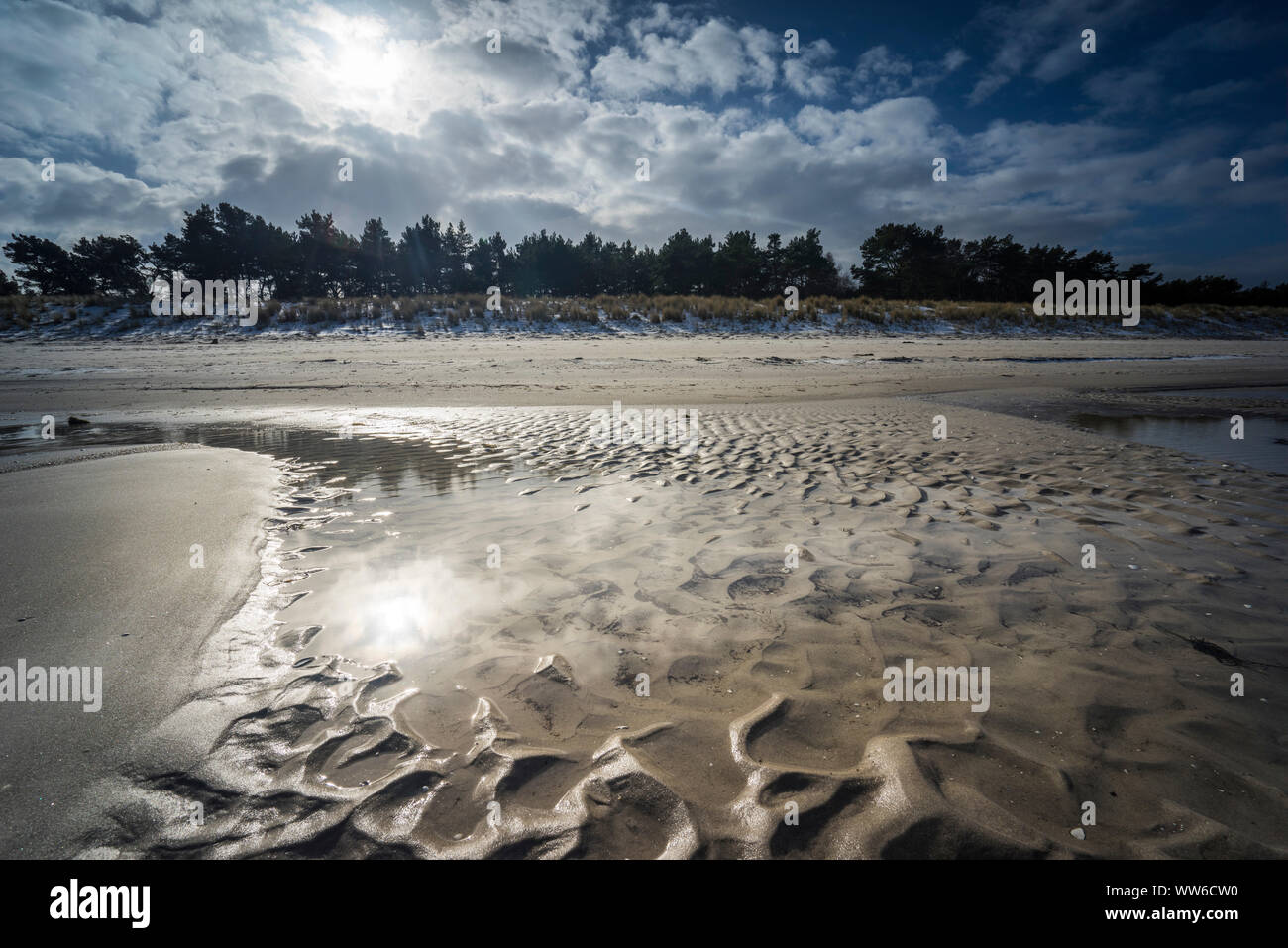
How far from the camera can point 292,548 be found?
4.09 metres

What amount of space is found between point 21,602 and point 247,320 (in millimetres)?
27338

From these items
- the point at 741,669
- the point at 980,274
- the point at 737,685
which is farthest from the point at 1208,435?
the point at 980,274

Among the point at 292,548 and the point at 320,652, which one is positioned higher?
the point at 292,548

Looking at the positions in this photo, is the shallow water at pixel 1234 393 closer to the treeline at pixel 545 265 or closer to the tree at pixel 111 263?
the treeline at pixel 545 265

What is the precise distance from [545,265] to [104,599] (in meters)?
57.2

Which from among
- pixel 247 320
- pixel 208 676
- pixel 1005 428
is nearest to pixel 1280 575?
pixel 1005 428

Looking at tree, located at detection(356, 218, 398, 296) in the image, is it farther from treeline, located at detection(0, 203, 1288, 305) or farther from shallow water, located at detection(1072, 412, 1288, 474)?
shallow water, located at detection(1072, 412, 1288, 474)

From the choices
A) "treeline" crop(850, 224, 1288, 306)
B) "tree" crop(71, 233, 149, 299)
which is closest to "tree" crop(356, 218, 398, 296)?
"tree" crop(71, 233, 149, 299)

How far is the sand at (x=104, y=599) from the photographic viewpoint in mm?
1877

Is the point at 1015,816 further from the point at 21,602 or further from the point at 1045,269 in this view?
the point at 1045,269

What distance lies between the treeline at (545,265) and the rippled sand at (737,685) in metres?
50.0

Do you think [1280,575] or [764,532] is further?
[764,532]
